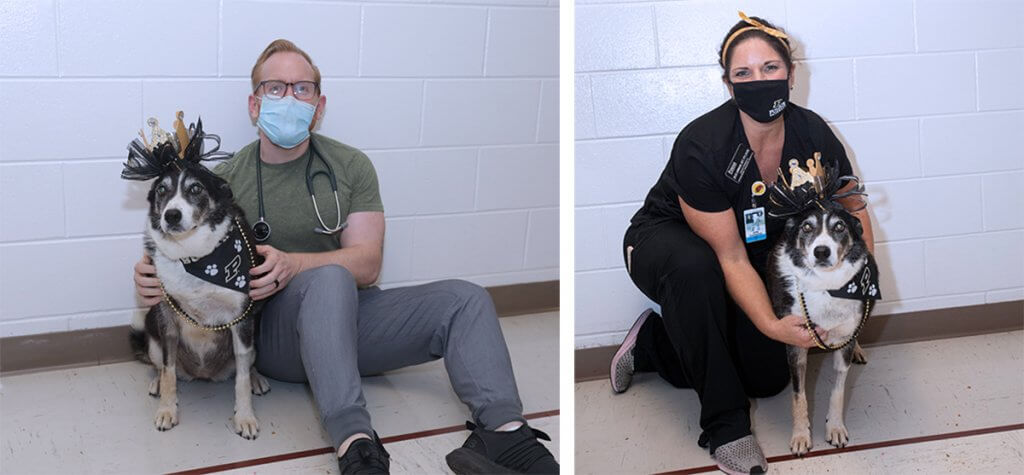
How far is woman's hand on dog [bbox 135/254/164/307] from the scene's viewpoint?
2369 mm

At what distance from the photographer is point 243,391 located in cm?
239

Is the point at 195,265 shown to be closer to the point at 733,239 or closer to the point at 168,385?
the point at 168,385

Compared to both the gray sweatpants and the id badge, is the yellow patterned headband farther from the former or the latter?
the gray sweatpants

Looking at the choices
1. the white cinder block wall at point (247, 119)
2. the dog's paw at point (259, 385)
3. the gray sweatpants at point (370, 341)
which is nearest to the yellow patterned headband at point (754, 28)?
the white cinder block wall at point (247, 119)

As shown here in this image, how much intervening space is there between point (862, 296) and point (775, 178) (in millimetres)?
361

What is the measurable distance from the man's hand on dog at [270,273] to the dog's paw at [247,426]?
0.30 meters

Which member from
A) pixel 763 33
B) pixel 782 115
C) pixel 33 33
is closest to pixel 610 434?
pixel 782 115

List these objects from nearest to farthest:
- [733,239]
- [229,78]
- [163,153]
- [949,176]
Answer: [163,153]
[733,239]
[229,78]
[949,176]

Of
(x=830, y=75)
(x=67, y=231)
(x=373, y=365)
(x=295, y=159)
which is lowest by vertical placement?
(x=373, y=365)

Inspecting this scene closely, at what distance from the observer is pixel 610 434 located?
2479 mm

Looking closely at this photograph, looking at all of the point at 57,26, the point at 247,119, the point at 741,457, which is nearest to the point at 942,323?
the point at 741,457

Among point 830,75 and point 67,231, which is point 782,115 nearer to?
point 830,75

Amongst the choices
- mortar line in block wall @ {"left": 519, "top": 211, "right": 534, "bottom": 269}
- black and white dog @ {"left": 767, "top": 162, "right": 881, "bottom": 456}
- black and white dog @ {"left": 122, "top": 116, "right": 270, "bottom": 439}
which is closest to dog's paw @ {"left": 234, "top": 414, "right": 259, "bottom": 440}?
black and white dog @ {"left": 122, "top": 116, "right": 270, "bottom": 439}

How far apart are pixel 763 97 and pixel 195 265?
145cm
